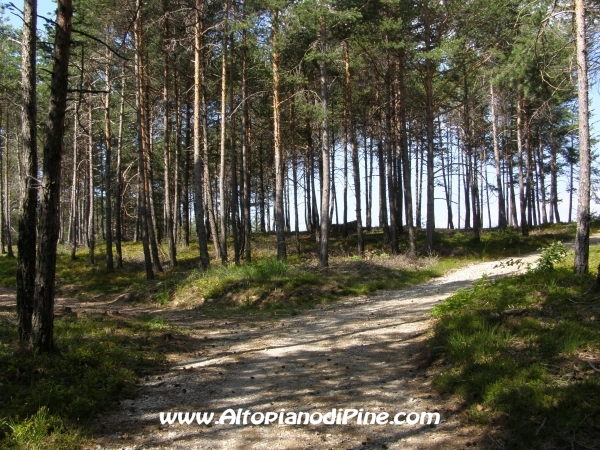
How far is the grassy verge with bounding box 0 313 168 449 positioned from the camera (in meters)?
4.43

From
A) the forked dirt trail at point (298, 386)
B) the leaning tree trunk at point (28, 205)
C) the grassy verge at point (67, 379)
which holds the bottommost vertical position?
the forked dirt trail at point (298, 386)

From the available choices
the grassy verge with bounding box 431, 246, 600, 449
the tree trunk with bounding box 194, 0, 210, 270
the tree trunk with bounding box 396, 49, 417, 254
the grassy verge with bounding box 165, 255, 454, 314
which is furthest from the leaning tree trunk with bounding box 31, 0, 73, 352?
the tree trunk with bounding box 396, 49, 417, 254

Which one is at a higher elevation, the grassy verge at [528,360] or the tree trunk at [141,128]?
the tree trunk at [141,128]

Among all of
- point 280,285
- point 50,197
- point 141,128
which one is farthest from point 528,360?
point 141,128

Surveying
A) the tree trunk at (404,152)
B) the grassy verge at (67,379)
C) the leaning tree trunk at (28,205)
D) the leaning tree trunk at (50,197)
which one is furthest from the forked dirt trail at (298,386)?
the tree trunk at (404,152)

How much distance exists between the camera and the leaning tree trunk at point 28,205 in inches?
260

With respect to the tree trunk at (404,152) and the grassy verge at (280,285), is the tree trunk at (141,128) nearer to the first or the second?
the grassy verge at (280,285)

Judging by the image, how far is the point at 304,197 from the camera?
35.6 m

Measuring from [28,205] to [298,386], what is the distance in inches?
186

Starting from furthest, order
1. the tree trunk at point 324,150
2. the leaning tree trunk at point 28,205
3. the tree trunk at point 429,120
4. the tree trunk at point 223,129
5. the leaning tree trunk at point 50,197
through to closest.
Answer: the tree trunk at point 429,120
the tree trunk at point 223,129
the tree trunk at point 324,150
the leaning tree trunk at point 28,205
the leaning tree trunk at point 50,197

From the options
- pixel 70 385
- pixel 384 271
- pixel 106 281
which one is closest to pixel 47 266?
→ pixel 70 385

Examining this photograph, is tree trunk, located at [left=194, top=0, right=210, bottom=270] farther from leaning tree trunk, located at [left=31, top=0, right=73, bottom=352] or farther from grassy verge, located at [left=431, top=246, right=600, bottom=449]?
grassy verge, located at [left=431, top=246, right=600, bottom=449]

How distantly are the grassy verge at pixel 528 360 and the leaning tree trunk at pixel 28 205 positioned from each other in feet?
19.2

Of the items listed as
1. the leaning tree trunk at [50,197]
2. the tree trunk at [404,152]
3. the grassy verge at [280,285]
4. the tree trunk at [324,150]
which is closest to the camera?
the leaning tree trunk at [50,197]
